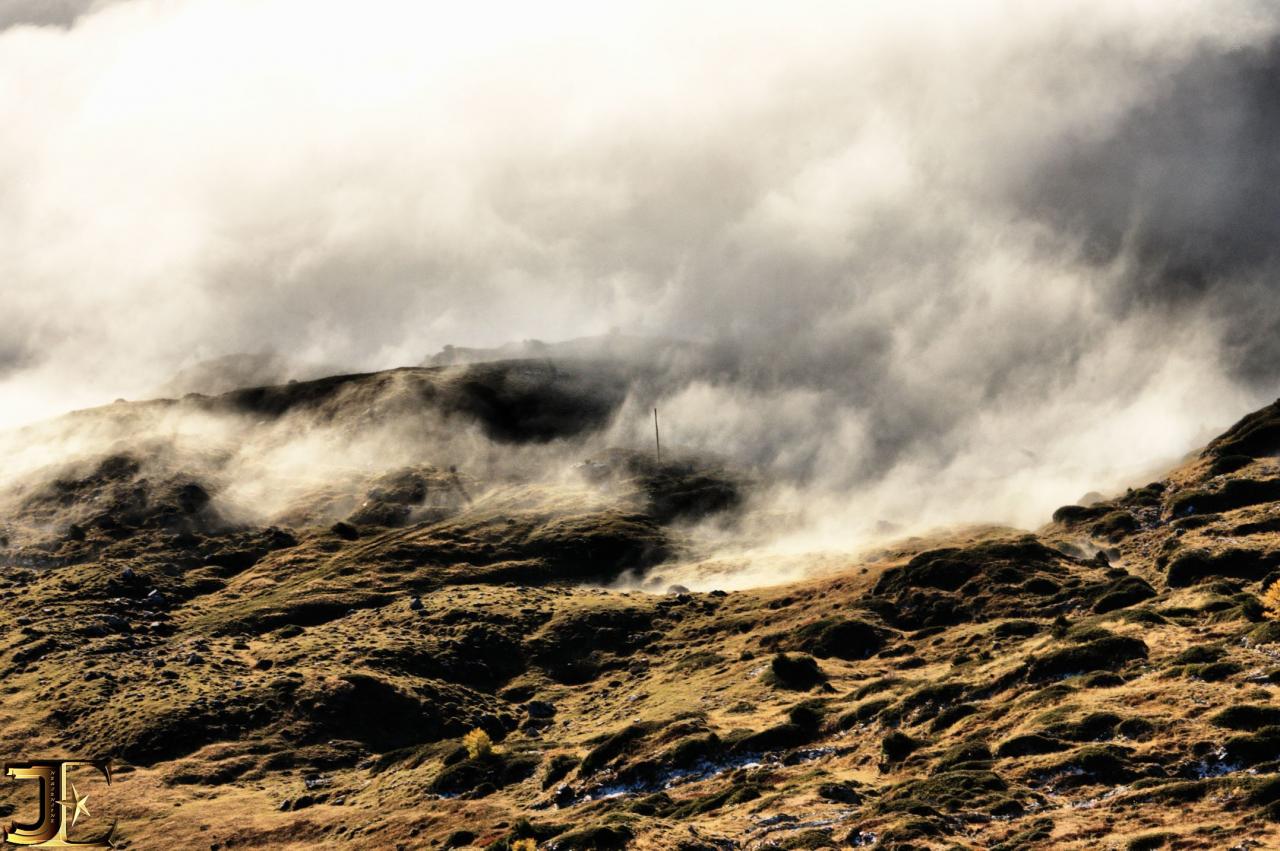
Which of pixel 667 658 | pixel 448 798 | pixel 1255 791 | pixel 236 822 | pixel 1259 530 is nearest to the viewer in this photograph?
pixel 1255 791

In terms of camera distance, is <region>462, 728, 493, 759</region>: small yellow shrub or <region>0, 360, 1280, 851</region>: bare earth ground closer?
<region>0, 360, 1280, 851</region>: bare earth ground

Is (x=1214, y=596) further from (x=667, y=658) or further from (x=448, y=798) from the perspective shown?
(x=667, y=658)

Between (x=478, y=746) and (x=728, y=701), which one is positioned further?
(x=728, y=701)

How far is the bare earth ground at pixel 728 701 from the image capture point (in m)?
50.2

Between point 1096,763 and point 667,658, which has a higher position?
point 1096,763

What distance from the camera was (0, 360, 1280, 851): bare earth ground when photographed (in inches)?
1975

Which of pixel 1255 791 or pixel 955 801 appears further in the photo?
pixel 955 801

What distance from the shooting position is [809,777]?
62375mm

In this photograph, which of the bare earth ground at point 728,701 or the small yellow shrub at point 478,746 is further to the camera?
the small yellow shrub at point 478,746

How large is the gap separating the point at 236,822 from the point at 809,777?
5302 cm

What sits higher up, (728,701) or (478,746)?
(478,746)

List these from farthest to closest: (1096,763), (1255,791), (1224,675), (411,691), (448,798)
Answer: (411,691)
(448,798)
(1224,675)
(1096,763)
(1255,791)

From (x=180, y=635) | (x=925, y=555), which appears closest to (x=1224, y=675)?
(x=925, y=555)

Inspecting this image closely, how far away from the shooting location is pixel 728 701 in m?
99.7
